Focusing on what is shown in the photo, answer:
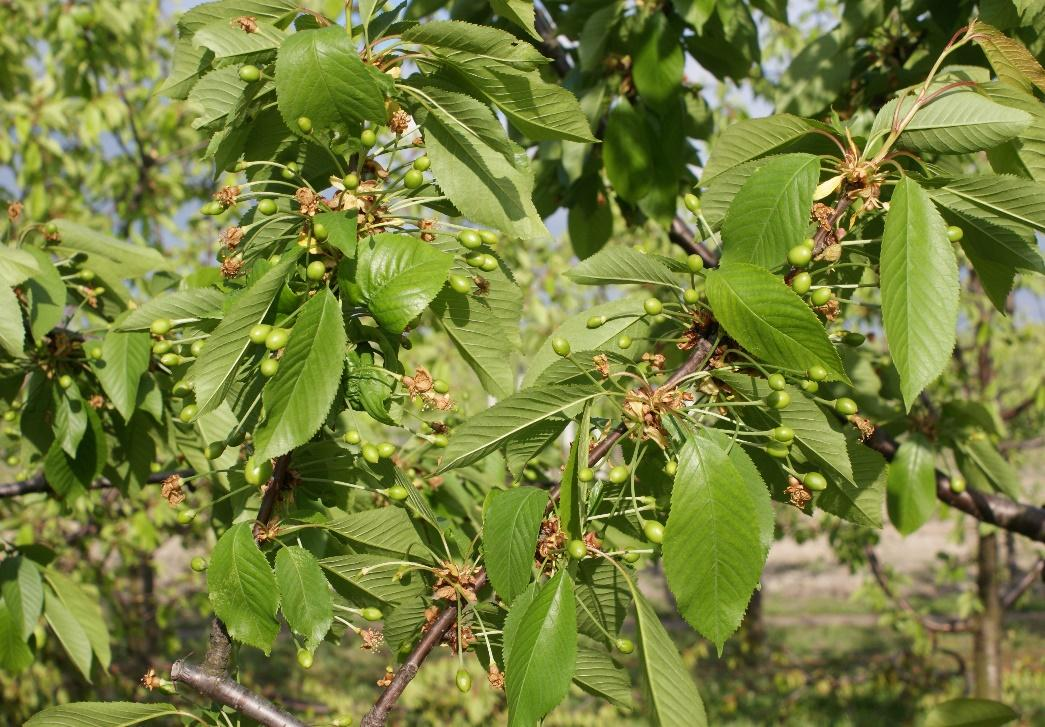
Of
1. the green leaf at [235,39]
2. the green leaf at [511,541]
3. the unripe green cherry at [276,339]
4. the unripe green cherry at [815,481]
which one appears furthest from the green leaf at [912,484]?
the green leaf at [235,39]

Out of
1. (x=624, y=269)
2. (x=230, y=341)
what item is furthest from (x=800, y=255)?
(x=230, y=341)

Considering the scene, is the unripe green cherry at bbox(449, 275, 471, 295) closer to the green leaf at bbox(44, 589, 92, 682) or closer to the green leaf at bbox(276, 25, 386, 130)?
the green leaf at bbox(276, 25, 386, 130)

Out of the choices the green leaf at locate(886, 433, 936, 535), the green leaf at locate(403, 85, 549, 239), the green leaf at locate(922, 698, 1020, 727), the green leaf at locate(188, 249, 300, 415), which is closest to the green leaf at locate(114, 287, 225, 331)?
the green leaf at locate(188, 249, 300, 415)

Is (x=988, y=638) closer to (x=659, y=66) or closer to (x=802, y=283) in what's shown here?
(x=659, y=66)

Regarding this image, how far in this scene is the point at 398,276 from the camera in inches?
47.6

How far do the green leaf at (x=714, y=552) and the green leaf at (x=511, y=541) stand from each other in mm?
182

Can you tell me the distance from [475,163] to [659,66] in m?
1.17

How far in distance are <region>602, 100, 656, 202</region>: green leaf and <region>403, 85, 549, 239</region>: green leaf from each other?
3.45 ft

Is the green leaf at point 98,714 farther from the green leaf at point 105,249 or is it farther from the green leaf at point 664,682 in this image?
the green leaf at point 105,249

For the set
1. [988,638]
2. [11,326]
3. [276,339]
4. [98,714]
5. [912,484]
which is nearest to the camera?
[276,339]

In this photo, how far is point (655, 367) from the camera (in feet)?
4.56

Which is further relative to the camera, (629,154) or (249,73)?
(629,154)

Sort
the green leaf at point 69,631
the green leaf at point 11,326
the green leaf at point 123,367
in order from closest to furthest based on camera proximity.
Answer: the green leaf at point 11,326, the green leaf at point 123,367, the green leaf at point 69,631

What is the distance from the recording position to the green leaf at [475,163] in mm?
1310
